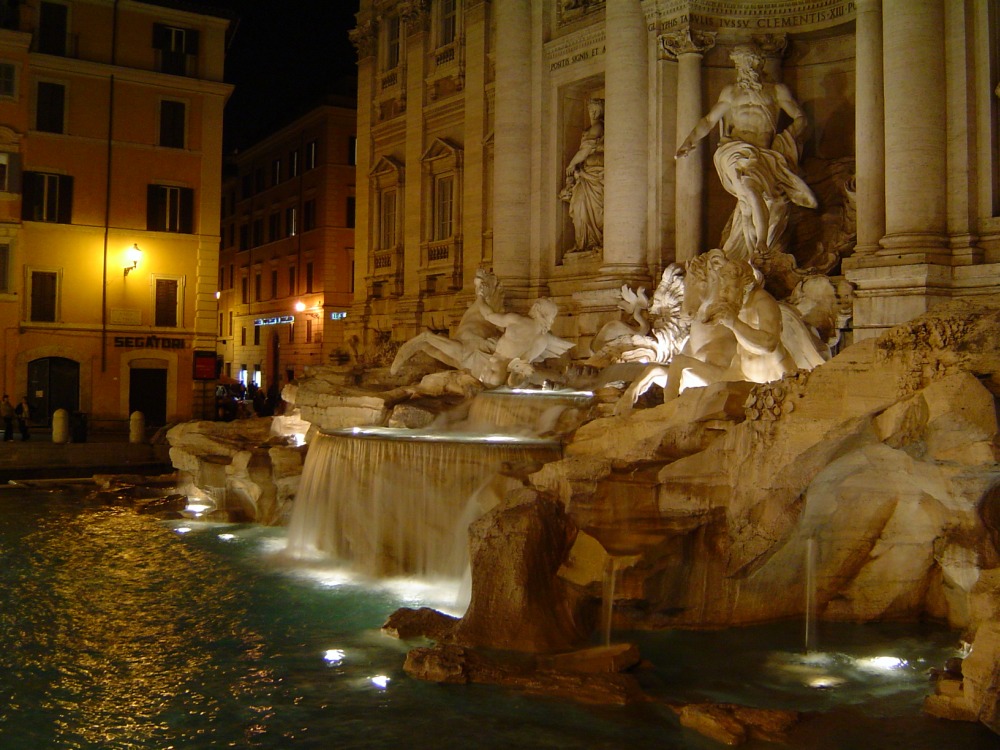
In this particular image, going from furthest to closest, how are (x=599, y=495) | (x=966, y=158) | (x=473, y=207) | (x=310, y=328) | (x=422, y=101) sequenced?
(x=310, y=328) < (x=422, y=101) < (x=473, y=207) < (x=966, y=158) < (x=599, y=495)

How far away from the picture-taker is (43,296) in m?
24.2

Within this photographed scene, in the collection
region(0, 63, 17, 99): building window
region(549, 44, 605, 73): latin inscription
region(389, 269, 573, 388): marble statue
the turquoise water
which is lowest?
the turquoise water

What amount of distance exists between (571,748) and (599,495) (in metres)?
2.63

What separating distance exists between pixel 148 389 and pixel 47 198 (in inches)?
205

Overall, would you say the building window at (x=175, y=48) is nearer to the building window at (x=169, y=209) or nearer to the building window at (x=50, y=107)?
the building window at (x=50, y=107)

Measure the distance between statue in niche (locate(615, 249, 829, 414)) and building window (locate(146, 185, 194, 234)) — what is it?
1867 centimetres

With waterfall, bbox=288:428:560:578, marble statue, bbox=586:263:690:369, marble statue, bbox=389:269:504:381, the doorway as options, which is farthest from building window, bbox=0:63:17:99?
waterfall, bbox=288:428:560:578

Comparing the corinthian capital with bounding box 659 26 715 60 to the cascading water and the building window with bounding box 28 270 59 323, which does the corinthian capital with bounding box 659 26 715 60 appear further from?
the building window with bounding box 28 270 59 323

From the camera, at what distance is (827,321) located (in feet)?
41.0

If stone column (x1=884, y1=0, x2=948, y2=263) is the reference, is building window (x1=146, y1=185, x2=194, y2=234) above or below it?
above

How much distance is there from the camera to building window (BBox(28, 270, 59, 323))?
79.0 feet

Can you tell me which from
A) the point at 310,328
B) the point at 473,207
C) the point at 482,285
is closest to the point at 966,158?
the point at 482,285

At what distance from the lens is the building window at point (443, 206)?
2166cm

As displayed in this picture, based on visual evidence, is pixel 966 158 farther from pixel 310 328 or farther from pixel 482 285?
pixel 310 328
